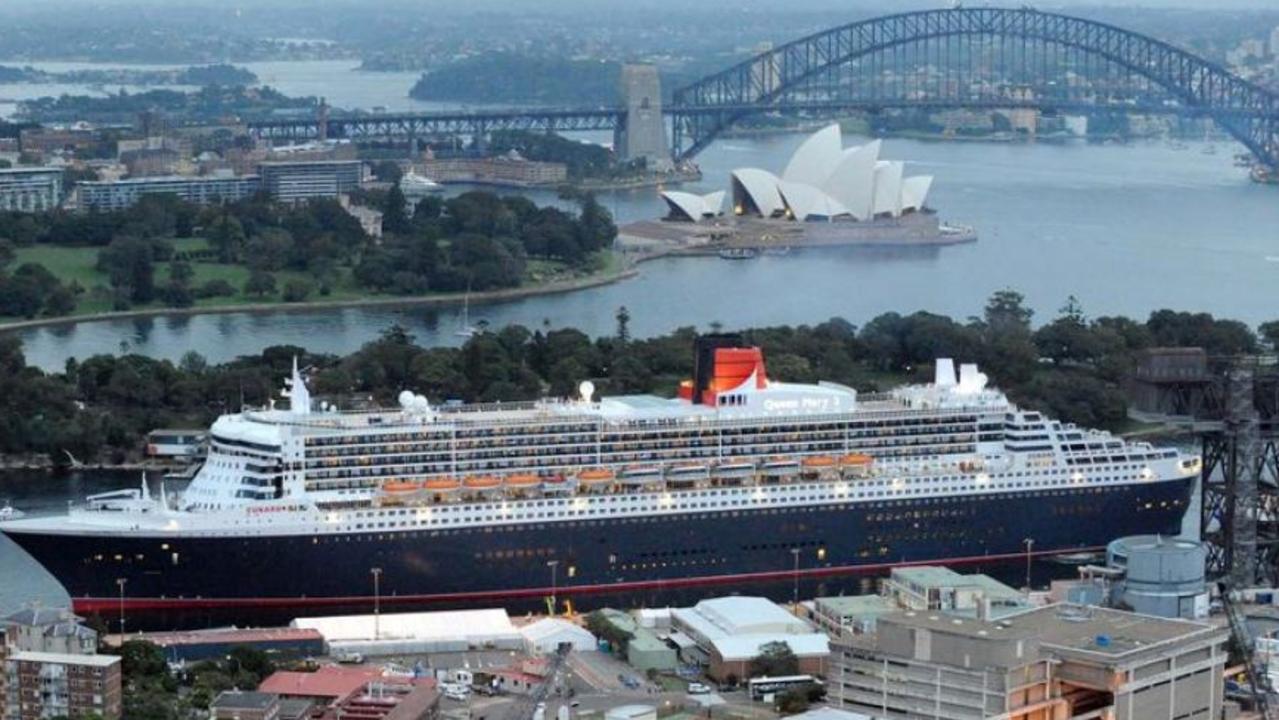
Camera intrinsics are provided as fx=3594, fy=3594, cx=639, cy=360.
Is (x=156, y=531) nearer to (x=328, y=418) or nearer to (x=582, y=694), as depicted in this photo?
(x=328, y=418)

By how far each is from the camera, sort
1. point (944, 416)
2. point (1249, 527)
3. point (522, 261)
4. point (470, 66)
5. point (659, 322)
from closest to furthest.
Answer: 1. point (1249, 527)
2. point (944, 416)
3. point (659, 322)
4. point (522, 261)
5. point (470, 66)

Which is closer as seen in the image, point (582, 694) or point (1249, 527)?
point (582, 694)

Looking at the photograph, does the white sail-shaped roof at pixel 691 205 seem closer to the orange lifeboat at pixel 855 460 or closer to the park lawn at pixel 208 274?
the park lawn at pixel 208 274

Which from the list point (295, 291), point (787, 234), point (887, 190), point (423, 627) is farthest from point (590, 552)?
point (887, 190)

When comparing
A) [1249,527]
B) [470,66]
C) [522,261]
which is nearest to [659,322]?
[522,261]

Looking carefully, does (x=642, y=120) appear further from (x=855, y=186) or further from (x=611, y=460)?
(x=611, y=460)

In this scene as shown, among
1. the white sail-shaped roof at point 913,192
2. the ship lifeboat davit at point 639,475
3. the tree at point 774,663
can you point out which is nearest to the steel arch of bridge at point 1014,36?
the white sail-shaped roof at point 913,192
